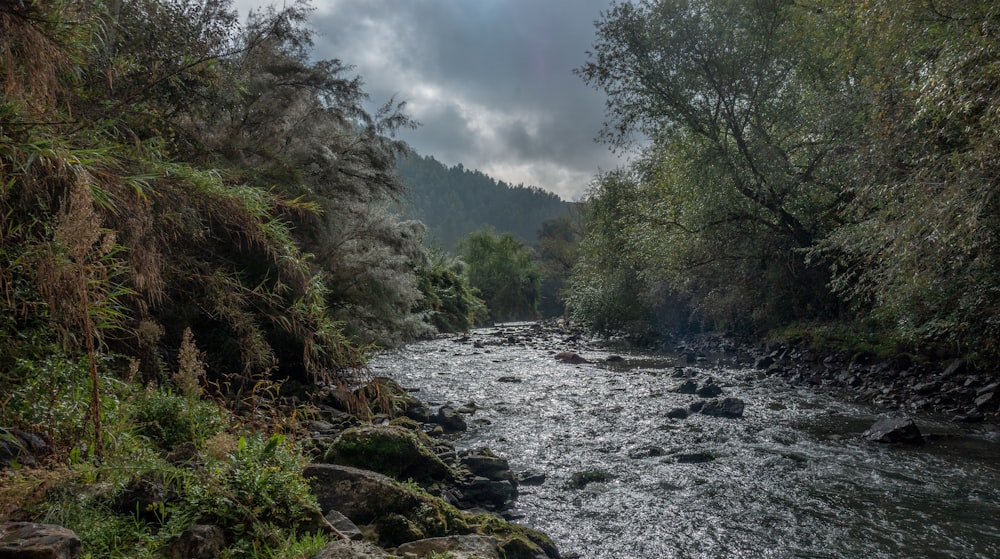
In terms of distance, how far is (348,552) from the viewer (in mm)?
3305

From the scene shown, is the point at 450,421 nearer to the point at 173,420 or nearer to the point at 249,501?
the point at 173,420

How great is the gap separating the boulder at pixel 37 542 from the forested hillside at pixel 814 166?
1039cm

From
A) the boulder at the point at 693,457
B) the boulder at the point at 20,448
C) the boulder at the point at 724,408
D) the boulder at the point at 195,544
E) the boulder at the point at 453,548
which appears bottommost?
the boulder at the point at 693,457

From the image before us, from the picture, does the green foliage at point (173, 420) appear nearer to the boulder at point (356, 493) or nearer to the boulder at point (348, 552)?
the boulder at point (356, 493)

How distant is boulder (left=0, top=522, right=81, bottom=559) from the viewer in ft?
8.45

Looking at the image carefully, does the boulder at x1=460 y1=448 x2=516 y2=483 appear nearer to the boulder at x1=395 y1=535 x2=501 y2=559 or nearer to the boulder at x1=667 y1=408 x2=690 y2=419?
the boulder at x1=395 y1=535 x2=501 y2=559

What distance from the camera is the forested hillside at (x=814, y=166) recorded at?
9086mm

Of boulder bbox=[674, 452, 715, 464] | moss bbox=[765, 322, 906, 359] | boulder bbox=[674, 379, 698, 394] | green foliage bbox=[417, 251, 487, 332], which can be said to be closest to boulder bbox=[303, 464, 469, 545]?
boulder bbox=[674, 452, 715, 464]

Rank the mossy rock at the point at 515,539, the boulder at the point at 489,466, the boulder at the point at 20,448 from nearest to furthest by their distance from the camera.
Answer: the boulder at the point at 20,448
the mossy rock at the point at 515,539
the boulder at the point at 489,466

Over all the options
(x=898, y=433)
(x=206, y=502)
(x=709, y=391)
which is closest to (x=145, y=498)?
(x=206, y=502)

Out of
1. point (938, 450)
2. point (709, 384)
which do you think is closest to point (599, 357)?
point (709, 384)

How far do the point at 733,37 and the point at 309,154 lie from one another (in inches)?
569

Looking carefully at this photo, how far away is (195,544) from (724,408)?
1078 cm

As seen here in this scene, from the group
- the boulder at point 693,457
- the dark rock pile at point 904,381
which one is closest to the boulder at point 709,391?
the dark rock pile at point 904,381
